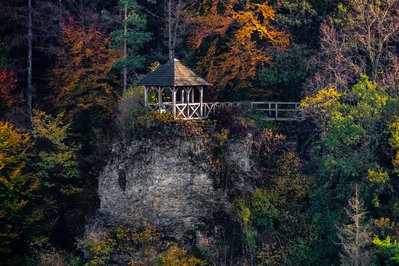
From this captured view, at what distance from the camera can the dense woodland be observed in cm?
3138

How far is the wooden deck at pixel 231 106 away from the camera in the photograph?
1348 inches

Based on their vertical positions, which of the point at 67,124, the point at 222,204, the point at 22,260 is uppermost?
the point at 67,124

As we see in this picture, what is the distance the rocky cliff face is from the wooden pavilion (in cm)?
144

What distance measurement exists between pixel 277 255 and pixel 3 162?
14.0 m

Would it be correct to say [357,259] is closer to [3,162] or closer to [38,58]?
[3,162]

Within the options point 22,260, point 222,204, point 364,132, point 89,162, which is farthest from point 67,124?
point 364,132

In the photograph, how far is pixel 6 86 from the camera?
38.7 metres

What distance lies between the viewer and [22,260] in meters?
35.7

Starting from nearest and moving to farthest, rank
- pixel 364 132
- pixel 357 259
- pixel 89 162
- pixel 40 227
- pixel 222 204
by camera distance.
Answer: pixel 357 259, pixel 364 132, pixel 222 204, pixel 40 227, pixel 89 162

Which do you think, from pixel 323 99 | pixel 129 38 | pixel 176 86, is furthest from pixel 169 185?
pixel 129 38

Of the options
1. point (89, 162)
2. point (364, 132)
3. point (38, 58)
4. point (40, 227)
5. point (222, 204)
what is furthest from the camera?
point (38, 58)

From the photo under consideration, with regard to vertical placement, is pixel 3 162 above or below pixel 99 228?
above

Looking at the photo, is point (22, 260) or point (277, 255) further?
point (22, 260)

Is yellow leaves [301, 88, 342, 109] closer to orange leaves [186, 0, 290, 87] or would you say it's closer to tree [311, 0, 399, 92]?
tree [311, 0, 399, 92]
